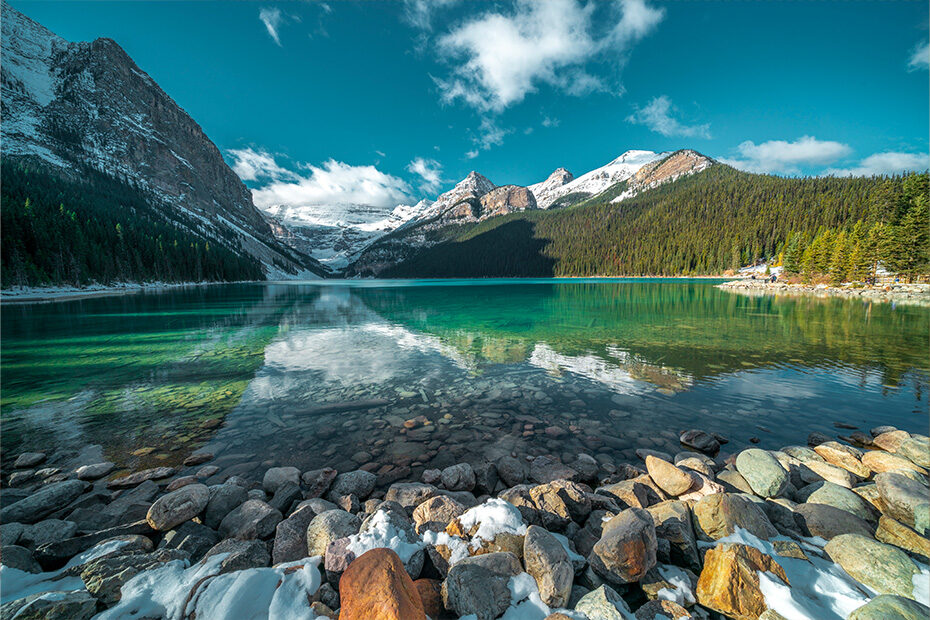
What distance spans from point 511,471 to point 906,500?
5.16 metres

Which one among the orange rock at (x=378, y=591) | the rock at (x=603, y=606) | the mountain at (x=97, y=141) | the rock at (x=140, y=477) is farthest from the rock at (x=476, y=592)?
the mountain at (x=97, y=141)

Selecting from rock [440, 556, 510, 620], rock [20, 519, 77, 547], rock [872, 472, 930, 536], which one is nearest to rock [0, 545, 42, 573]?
rock [20, 519, 77, 547]

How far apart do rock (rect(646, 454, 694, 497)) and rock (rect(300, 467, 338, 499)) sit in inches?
→ 215

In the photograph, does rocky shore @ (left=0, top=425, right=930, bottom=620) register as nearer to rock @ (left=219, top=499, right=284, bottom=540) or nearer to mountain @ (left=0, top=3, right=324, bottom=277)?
rock @ (left=219, top=499, right=284, bottom=540)

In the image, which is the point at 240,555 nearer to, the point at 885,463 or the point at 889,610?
the point at 889,610

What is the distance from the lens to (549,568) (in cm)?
315

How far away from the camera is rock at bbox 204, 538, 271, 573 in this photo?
340 cm

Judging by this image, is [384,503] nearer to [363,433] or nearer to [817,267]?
[363,433]

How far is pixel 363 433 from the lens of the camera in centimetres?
752

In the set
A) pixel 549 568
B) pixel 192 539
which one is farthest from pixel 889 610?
pixel 192 539

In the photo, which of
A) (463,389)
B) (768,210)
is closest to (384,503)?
(463,389)

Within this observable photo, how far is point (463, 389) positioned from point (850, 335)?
22.0 m

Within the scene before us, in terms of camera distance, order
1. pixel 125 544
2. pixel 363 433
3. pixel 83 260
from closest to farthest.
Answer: pixel 125 544 < pixel 363 433 < pixel 83 260

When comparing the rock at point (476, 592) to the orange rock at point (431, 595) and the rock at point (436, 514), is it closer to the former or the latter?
the orange rock at point (431, 595)
